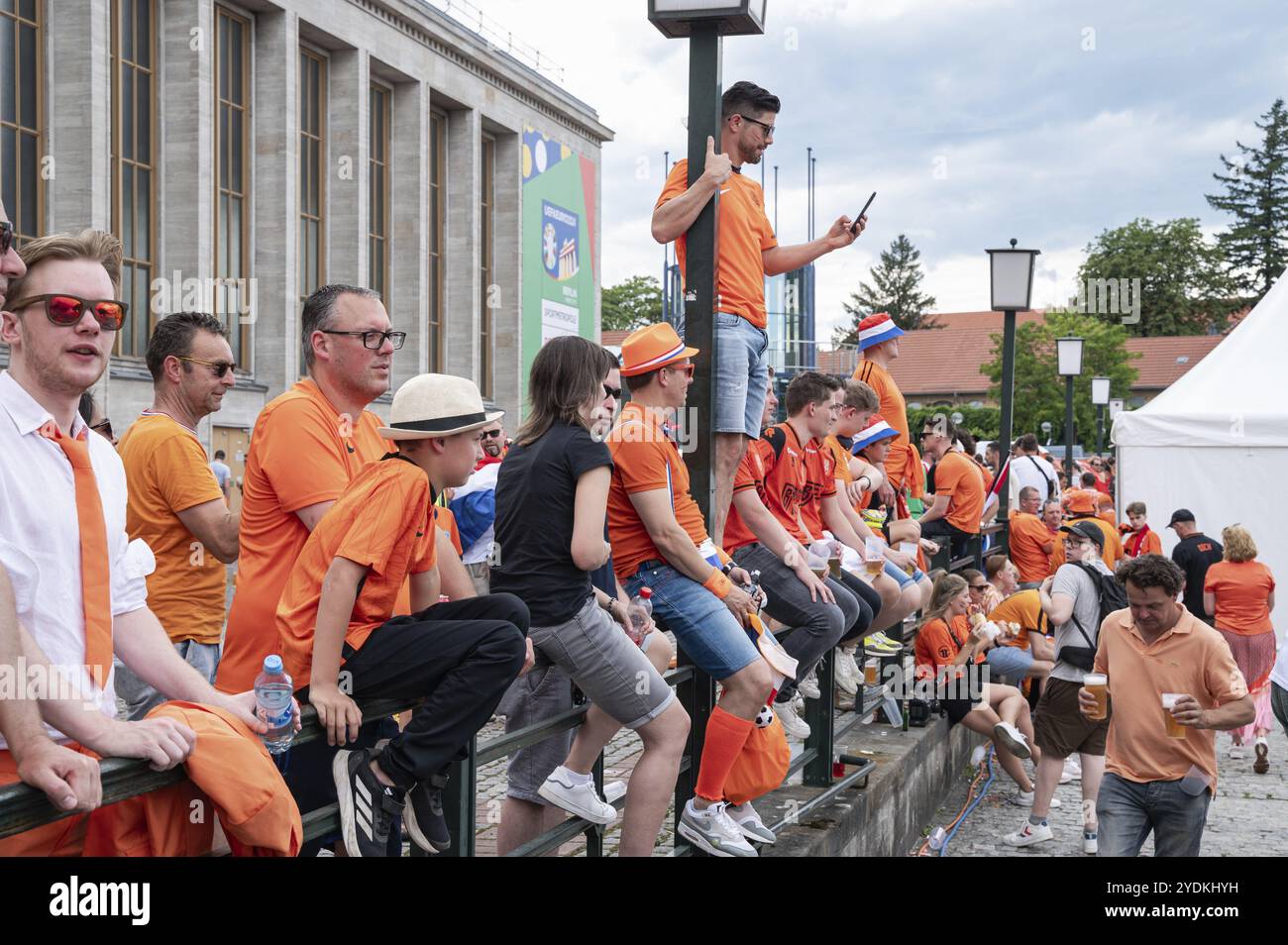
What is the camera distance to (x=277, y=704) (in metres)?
2.71

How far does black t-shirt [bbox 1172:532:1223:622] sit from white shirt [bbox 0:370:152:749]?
1397 centimetres

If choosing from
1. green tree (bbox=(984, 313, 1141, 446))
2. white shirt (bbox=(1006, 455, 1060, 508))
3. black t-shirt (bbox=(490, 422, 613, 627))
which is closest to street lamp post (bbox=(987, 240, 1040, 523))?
white shirt (bbox=(1006, 455, 1060, 508))

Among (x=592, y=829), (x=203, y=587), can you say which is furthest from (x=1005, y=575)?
(x=203, y=587)

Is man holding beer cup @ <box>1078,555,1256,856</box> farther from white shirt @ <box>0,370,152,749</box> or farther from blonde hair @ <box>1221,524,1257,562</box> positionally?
blonde hair @ <box>1221,524,1257,562</box>

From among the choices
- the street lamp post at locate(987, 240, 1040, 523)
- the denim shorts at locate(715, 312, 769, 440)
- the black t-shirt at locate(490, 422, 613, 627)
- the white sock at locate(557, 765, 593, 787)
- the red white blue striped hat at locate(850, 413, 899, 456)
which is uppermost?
the street lamp post at locate(987, 240, 1040, 523)

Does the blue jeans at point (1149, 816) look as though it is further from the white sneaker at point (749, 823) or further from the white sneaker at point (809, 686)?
the white sneaker at point (749, 823)

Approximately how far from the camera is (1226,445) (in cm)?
1689

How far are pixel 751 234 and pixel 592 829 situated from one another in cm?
274

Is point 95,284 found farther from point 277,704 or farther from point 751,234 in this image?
point 751,234

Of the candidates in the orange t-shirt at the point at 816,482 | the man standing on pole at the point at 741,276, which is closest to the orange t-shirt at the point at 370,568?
the man standing on pole at the point at 741,276

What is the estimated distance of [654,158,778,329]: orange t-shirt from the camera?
5707mm

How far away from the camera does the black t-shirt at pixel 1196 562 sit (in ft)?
Result: 47.9

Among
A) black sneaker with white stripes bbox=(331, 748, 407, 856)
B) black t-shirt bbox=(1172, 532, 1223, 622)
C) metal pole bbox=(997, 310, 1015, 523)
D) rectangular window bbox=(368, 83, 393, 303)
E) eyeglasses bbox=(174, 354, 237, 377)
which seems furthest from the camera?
rectangular window bbox=(368, 83, 393, 303)

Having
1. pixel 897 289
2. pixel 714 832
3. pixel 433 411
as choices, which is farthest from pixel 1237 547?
pixel 897 289
